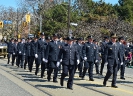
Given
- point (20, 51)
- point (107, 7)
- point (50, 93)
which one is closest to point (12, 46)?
point (20, 51)

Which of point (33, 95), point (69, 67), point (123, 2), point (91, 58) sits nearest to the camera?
point (33, 95)

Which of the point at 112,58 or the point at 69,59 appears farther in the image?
the point at 112,58

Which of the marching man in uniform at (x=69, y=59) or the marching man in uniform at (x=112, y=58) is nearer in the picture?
the marching man in uniform at (x=69, y=59)

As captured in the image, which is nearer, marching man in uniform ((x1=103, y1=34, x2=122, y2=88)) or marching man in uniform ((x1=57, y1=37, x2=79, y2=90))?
marching man in uniform ((x1=57, y1=37, x2=79, y2=90))

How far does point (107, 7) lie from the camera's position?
61.1 m

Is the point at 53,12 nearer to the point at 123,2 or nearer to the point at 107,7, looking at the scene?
the point at 107,7

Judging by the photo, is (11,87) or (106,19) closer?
(11,87)

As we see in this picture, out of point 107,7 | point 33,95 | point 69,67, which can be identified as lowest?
point 33,95

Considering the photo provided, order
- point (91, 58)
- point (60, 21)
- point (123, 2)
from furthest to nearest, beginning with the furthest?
point (123, 2) < point (60, 21) < point (91, 58)

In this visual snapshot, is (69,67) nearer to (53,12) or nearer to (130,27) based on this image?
(130,27)

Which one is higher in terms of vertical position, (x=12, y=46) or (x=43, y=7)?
(x=43, y=7)

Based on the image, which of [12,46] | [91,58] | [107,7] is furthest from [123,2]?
[91,58]

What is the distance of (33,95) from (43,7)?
178ft

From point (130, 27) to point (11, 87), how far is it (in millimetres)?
41451
